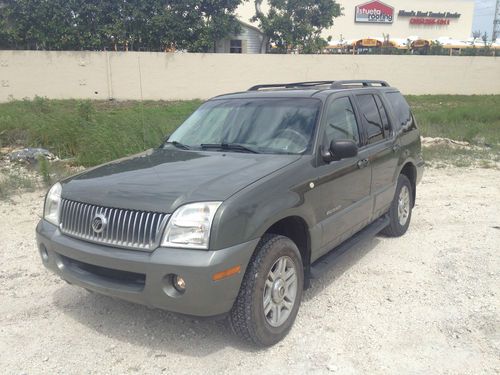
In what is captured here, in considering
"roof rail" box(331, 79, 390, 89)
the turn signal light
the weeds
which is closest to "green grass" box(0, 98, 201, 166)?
the weeds

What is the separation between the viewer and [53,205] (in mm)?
3727

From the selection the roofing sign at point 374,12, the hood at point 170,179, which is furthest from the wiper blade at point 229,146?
the roofing sign at point 374,12

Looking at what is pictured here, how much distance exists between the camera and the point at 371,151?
15.6 feet

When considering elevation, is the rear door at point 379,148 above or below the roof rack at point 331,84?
below

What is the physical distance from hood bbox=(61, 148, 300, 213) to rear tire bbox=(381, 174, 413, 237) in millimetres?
2217

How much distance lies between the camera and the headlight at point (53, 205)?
12.0ft

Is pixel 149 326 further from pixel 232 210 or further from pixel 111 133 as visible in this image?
pixel 111 133

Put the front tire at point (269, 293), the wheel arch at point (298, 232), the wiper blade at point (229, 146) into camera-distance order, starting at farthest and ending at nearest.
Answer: the wiper blade at point (229, 146) → the wheel arch at point (298, 232) → the front tire at point (269, 293)

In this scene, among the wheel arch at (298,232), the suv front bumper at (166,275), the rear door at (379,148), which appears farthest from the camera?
the rear door at (379,148)

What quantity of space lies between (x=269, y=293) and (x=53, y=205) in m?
1.80

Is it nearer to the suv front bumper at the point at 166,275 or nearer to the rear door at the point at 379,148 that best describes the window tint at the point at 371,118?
the rear door at the point at 379,148

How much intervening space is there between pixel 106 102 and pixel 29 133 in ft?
49.8

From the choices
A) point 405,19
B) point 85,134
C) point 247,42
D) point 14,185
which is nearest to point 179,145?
point 14,185

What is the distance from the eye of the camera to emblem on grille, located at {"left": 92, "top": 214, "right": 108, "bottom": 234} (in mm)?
3186
